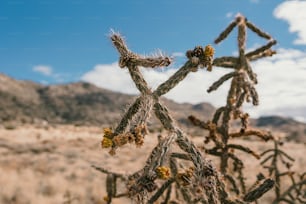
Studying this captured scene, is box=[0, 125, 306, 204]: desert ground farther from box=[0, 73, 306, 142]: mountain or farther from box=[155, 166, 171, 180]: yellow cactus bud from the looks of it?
box=[0, 73, 306, 142]: mountain

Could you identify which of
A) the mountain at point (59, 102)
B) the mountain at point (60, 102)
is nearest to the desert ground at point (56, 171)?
the mountain at point (60, 102)

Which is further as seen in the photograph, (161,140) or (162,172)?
(161,140)

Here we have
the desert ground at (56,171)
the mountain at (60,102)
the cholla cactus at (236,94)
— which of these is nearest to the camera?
the cholla cactus at (236,94)

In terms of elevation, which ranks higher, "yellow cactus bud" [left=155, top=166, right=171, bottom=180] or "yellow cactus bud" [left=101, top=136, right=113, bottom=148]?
"yellow cactus bud" [left=101, top=136, right=113, bottom=148]

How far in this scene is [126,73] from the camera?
8.67 feet

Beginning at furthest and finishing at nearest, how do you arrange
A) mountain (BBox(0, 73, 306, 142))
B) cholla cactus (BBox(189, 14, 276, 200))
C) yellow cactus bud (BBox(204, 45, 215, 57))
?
1. mountain (BBox(0, 73, 306, 142))
2. cholla cactus (BBox(189, 14, 276, 200))
3. yellow cactus bud (BBox(204, 45, 215, 57))

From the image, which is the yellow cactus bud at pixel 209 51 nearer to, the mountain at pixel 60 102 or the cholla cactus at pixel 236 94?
the cholla cactus at pixel 236 94

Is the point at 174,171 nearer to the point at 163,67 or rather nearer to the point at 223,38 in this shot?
the point at 223,38

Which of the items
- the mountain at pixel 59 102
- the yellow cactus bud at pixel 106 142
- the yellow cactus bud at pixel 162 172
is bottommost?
the yellow cactus bud at pixel 162 172

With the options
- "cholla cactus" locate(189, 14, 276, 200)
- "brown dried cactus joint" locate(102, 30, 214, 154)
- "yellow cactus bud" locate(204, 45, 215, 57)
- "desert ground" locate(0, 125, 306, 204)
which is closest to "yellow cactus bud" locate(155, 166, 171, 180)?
"brown dried cactus joint" locate(102, 30, 214, 154)

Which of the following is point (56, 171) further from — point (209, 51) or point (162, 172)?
point (162, 172)

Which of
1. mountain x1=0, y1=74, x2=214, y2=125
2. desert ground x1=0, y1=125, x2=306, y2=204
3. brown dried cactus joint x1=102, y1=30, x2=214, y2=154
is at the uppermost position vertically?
mountain x1=0, y1=74, x2=214, y2=125

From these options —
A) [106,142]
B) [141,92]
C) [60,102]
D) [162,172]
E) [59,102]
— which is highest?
[59,102]

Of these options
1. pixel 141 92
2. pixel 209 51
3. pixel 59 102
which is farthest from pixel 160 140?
pixel 59 102
